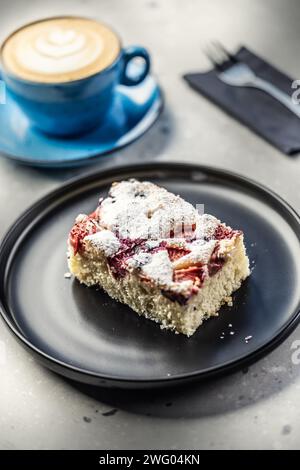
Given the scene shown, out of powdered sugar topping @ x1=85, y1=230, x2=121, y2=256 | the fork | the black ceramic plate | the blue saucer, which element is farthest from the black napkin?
powdered sugar topping @ x1=85, y1=230, x2=121, y2=256

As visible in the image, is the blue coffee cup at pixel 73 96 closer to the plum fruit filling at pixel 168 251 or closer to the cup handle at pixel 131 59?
the cup handle at pixel 131 59

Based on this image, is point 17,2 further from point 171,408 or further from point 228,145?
point 171,408

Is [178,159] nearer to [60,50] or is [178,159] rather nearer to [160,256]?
[60,50]

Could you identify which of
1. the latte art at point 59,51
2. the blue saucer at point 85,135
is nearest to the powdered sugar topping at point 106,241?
the blue saucer at point 85,135

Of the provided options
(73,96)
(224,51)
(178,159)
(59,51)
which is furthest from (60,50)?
(224,51)

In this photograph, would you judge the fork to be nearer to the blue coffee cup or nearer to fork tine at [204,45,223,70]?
fork tine at [204,45,223,70]

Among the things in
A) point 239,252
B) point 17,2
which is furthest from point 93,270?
point 17,2
